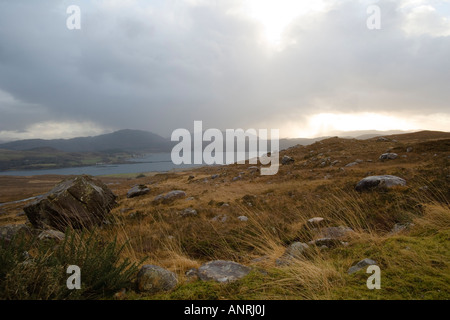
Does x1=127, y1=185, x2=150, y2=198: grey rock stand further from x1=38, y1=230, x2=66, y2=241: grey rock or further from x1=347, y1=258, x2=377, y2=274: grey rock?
x1=347, y1=258, x2=377, y2=274: grey rock

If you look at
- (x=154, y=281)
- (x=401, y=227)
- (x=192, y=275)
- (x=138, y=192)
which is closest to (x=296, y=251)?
(x=192, y=275)

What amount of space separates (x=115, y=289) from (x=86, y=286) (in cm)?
33

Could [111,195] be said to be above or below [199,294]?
below

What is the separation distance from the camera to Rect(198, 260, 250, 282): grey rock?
112 inches

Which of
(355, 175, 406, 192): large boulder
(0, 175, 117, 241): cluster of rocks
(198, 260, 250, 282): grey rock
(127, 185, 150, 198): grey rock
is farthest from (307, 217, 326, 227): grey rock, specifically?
(127, 185, 150, 198): grey rock

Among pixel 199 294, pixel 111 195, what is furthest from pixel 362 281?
pixel 111 195

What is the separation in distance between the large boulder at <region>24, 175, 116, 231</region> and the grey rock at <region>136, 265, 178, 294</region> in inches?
306

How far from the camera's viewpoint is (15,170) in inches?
6757

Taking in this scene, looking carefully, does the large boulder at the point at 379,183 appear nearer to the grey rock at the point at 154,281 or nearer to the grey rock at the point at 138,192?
the grey rock at the point at 154,281

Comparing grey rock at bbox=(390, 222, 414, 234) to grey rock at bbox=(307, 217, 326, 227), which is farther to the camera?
grey rock at bbox=(307, 217, 326, 227)

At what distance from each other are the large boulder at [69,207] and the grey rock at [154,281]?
778cm

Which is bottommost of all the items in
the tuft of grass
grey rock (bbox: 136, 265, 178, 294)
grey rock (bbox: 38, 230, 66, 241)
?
grey rock (bbox: 38, 230, 66, 241)

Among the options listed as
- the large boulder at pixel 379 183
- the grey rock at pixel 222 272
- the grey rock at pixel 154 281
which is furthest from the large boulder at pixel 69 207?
the large boulder at pixel 379 183
